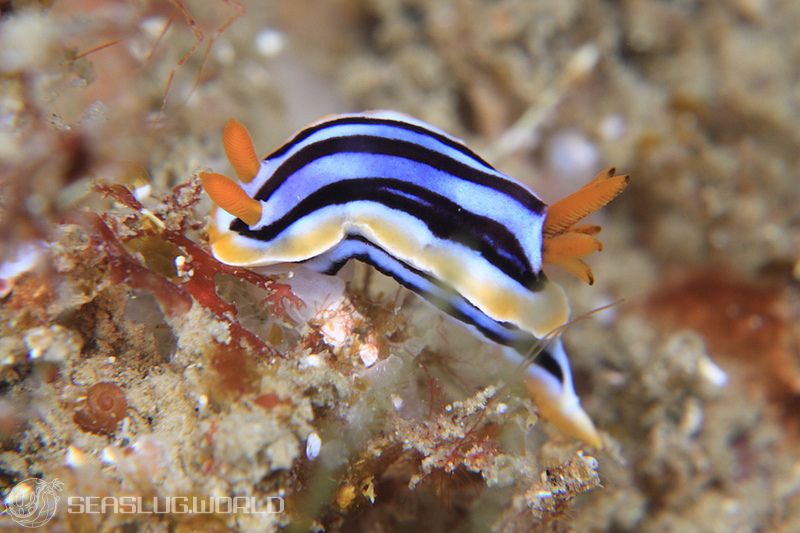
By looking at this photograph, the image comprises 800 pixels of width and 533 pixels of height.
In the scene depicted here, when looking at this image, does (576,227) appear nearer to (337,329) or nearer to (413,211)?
(413,211)

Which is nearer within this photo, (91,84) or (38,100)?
(38,100)

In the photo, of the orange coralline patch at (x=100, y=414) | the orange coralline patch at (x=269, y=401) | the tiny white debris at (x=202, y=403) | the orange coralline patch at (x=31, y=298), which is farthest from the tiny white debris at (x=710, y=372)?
the orange coralline patch at (x=31, y=298)

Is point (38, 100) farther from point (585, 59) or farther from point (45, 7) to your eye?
point (585, 59)

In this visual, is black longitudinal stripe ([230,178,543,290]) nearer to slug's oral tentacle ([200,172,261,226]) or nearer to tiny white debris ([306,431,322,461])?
slug's oral tentacle ([200,172,261,226])

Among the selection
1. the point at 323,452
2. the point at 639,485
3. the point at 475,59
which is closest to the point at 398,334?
the point at 323,452

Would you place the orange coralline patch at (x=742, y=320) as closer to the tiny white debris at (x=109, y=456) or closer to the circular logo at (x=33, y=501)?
the tiny white debris at (x=109, y=456)

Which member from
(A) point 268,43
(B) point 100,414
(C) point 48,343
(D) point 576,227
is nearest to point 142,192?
(C) point 48,343

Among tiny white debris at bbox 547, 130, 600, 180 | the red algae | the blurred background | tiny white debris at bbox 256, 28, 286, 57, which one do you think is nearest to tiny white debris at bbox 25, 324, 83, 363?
the red algae
